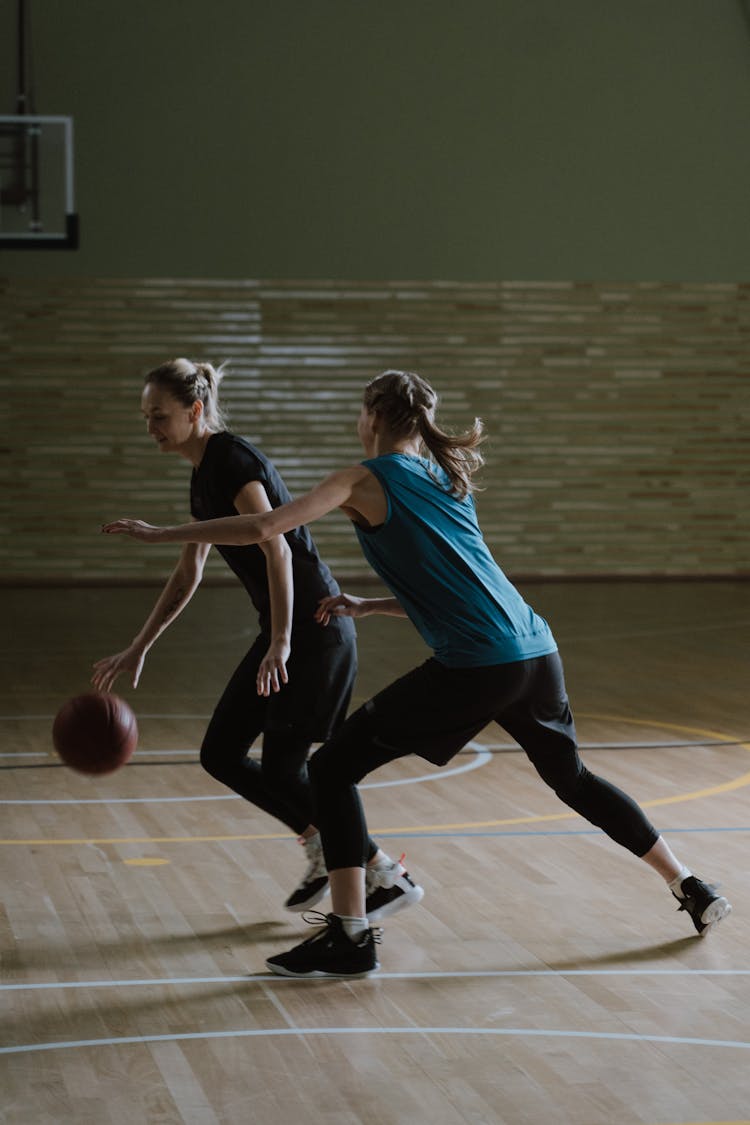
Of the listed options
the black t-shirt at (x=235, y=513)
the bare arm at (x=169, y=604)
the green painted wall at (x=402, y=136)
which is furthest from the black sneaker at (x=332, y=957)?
the green painted wall at (x=402, y=136)

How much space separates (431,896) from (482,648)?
3.87ft

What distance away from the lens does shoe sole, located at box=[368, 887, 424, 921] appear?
4.32m

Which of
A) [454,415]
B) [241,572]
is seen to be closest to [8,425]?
[454,415]

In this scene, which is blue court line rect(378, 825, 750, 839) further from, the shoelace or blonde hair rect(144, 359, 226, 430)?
blonde hair rect(144, 359, 226, 430)

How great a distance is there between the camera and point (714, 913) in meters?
4.19

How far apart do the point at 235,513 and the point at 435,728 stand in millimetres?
819

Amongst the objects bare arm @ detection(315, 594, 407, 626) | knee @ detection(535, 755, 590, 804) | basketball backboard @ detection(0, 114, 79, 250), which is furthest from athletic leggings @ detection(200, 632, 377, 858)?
basketball backboard @ detection(0, 114, 79, 250)

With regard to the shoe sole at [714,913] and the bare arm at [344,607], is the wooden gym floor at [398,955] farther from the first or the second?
the bare arm at [344,607]

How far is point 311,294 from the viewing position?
14648 mm

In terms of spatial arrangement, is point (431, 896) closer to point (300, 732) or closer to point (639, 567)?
point (300, 732)

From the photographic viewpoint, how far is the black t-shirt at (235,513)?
4117mm

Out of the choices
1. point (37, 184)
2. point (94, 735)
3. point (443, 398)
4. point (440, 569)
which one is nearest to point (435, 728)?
point (440, 569)

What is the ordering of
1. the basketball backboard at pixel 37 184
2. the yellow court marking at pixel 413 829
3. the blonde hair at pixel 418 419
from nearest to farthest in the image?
the blonde hair at pixel 418 419 < the yellow court marking at pixel 413 829 < the basketball backboard at pixel 37 184

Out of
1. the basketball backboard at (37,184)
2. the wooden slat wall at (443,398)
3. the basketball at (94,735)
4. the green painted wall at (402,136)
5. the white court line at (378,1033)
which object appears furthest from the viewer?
the wooden slat wall at (443,398)
